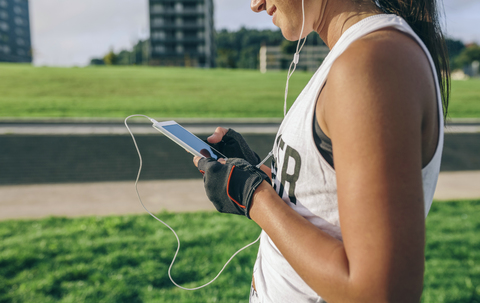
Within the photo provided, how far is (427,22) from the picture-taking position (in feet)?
3.34

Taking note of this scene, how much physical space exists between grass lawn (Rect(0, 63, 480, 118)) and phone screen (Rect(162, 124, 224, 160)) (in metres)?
14.6

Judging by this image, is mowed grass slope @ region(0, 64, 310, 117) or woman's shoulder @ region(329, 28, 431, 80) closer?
woman's shoulder @ region(329, 28, 431, 80)

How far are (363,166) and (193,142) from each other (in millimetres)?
875

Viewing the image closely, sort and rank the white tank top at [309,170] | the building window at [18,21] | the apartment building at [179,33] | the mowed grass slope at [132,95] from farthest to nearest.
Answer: the building window at [18,21] → the apartment building at [179,33] → the mowed grass slope at [132,95] → the white tank top at [309,170]

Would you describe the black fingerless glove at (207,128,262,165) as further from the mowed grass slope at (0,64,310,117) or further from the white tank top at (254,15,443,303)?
the mowed grass slope at (0,64,310,117)

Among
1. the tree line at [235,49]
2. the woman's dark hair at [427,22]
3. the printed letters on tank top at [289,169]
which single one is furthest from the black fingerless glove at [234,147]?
the tree line at [235,49]

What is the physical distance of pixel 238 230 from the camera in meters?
4.29

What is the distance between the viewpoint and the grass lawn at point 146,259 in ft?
9.95

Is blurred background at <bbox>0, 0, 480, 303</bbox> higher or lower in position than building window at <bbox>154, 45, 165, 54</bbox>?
lower

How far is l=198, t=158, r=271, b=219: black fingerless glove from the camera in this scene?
0.98m

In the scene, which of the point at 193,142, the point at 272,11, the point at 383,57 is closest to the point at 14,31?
the point at 193,142

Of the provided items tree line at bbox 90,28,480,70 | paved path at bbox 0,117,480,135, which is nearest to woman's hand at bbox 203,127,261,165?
paved path at bbox 0,117,480,135

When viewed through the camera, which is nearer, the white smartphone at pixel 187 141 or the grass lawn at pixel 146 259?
the white smartphone at pixel 187 141

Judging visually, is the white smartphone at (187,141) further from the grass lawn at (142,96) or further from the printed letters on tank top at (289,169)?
the grass lawn at (142,96)
